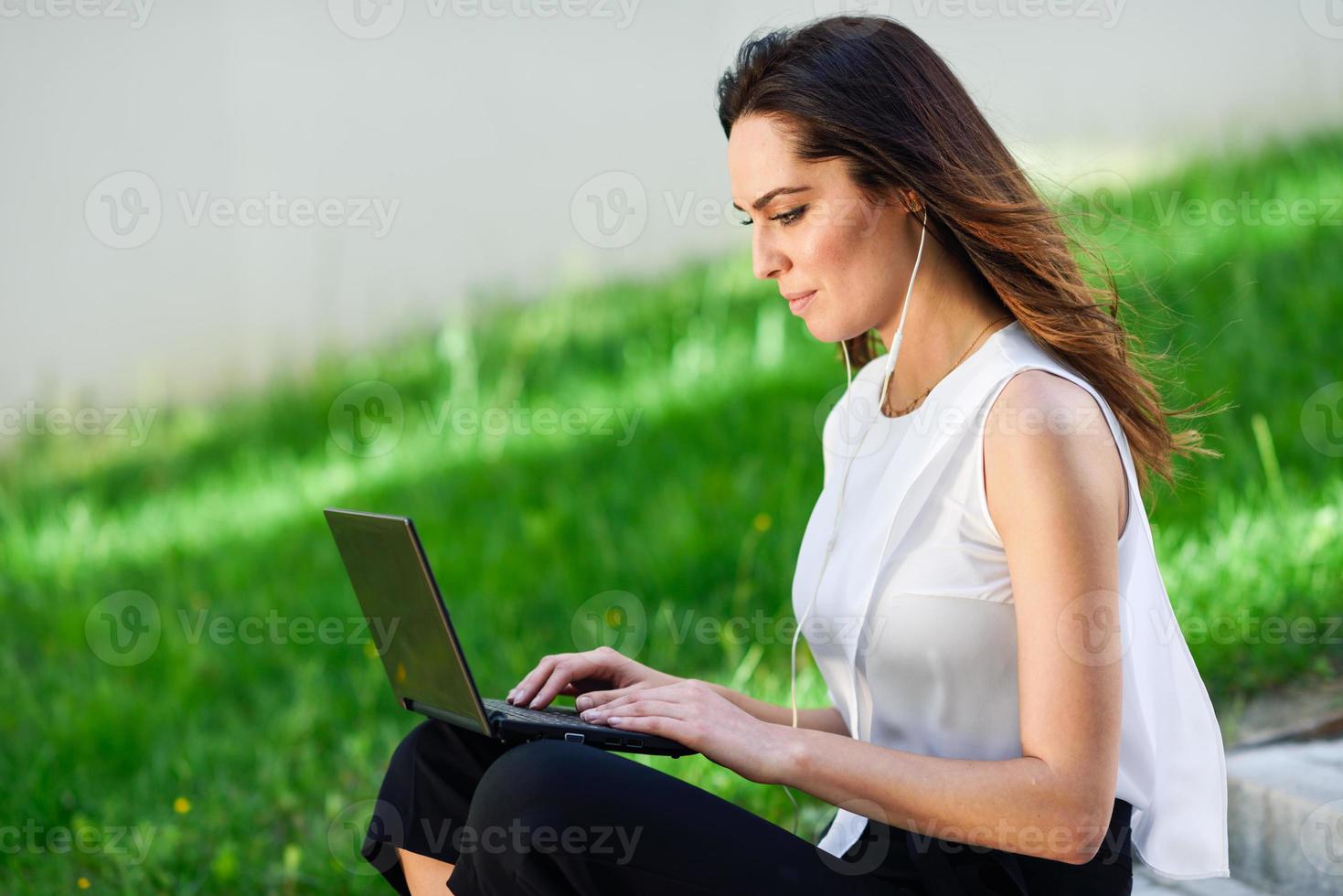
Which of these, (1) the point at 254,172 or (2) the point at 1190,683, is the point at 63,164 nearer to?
(1) the point at 254,172

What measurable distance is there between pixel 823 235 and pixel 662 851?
0.87m

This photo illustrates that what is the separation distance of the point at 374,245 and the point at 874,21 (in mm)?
4945

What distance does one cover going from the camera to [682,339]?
578 centimetres

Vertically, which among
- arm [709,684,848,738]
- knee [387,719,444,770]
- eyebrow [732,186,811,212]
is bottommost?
arm [709,684,848,738]

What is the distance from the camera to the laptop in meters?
1.74

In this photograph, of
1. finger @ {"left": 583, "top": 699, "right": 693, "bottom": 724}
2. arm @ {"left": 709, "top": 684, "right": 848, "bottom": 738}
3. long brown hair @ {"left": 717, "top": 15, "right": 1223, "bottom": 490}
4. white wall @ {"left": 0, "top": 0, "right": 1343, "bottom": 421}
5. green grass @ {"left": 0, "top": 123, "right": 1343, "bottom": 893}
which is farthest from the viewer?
white wall @ {"left": 0, "top": 0, "right": 1343, "bottom": 421}

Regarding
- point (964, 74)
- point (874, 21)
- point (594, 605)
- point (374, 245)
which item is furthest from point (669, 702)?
point (374, 245)

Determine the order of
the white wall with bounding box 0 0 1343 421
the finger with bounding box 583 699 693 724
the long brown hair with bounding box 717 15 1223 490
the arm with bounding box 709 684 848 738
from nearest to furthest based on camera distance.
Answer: the finger with bounding box 583 699 693 724, the long brown hair with bounding box 717 15 1223 490, the arm with bounding box 709 684 848 738, the white wall with bounding box 0 0 1343 421

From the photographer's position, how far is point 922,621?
183cm

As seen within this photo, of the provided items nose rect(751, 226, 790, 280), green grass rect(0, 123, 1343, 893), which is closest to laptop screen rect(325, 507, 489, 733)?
nose rect(751, 226, 790, 280)

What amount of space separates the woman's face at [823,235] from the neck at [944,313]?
3 centimetres

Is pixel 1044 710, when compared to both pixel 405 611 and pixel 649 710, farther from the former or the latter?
pixel 405 611

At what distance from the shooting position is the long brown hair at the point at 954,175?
189cm

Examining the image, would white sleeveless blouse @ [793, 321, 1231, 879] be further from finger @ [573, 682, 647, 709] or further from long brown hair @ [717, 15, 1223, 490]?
finger @ [573, 682, 647, 709]
